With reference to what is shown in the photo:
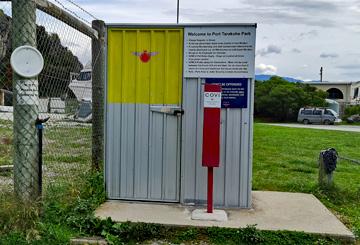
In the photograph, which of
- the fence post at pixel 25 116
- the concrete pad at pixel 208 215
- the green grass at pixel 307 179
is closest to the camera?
the fence post at pixel 25 116

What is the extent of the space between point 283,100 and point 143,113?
43.3m

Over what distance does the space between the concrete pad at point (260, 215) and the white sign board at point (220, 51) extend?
5.57ft

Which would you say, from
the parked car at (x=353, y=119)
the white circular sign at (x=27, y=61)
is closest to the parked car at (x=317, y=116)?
the parked car at (x=353, y=119)

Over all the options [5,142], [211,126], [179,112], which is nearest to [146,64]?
[179,112]

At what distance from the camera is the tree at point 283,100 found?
47781mm

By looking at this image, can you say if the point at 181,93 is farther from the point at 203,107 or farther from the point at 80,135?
the point at 80,135

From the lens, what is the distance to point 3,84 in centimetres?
512

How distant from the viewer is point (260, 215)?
5473 mm

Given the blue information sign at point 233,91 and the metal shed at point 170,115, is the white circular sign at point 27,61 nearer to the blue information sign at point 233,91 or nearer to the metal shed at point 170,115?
the metal shed at point 170,115

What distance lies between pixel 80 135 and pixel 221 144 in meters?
2.45

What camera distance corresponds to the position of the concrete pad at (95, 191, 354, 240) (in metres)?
5.03

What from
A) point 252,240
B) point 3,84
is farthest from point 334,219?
point 3,84

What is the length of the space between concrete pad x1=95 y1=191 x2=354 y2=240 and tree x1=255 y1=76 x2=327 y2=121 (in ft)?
140

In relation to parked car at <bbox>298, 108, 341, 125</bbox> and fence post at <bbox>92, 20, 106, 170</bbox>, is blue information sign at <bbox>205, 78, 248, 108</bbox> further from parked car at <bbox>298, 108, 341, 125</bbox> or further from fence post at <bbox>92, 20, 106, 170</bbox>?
parked car at <bbox>298, 108, 341, 125</bbox>
